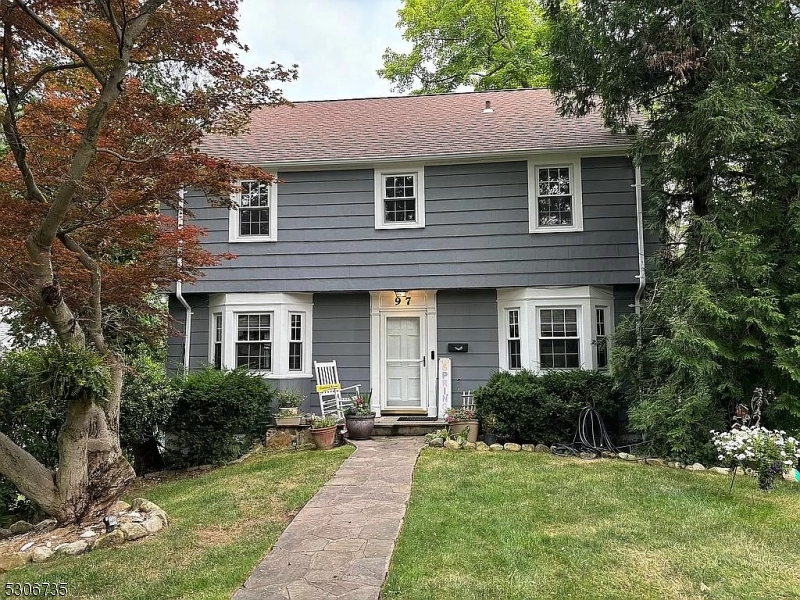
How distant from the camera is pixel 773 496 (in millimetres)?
5410

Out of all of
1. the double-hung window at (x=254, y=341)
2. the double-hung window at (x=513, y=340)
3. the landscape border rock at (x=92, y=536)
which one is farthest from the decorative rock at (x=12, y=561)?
the double-hung window at (x=513, y=340)

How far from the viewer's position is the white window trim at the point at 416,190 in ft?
31.4

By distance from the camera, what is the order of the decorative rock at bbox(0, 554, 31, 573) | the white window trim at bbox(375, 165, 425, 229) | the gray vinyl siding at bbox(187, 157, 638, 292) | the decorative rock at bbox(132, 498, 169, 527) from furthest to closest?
the white window trim at bbox(375, 165, 425, 229) → the gray vinyl siding at bbox(187, 157, 638, 292) → the decorative rock at bbox(132, 498, 169, 527) → the decorative rock at bbox(0, 554, 31, 573)

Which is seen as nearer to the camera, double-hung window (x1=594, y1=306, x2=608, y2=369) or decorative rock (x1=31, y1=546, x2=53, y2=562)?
decorative rock (x1=31, y1=546, x2=53, y2=562)

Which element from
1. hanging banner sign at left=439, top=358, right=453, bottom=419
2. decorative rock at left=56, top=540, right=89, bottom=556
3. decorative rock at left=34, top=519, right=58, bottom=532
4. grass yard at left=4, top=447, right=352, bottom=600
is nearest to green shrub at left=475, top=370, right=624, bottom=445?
hanging banner sign at left=439, top=358, right=453, bottom=419

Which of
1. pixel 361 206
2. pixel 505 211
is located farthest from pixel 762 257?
pixel 361 206

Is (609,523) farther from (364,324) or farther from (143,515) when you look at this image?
(364,324)

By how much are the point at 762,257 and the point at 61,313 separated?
25.5 ft

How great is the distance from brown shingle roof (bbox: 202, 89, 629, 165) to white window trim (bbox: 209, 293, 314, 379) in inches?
97.0

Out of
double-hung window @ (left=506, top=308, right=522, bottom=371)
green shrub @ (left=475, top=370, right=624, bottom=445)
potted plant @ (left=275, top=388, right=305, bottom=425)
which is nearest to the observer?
green shrub @ (left=475, top=370, right=624, bottom=445)

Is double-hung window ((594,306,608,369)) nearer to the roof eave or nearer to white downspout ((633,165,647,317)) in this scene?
white downspout ((633,165,647,317))

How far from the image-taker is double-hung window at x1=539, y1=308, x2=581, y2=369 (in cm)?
918

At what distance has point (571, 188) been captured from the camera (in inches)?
364

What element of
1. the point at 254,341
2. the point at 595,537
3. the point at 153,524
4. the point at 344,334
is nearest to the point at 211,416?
the point at 254,341
